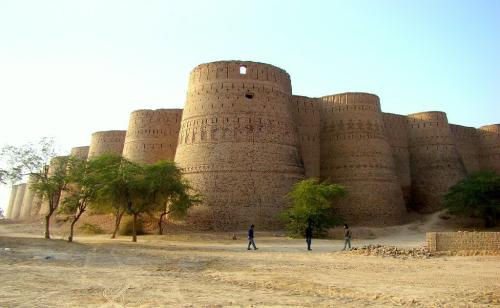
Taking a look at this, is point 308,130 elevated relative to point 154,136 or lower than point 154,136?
elevated

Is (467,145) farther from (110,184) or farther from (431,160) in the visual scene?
(110,184)

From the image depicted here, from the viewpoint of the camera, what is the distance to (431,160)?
31.6 metres

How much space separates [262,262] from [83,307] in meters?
6.32

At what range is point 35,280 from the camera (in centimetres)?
827

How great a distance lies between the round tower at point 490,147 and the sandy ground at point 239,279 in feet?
84.4

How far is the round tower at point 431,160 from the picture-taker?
101ft

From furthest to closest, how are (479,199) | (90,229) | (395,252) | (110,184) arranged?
(90,229), (479,199), (110,184), (395,252)

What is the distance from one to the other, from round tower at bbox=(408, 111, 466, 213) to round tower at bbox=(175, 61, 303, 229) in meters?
10.6

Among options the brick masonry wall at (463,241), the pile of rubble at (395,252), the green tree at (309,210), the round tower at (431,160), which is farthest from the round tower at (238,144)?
the round tower at (431,160)

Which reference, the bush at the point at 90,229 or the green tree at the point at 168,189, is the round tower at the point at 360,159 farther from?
the bush at the point at 90,229

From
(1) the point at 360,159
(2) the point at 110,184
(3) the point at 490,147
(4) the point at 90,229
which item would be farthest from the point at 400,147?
(4) the point at 90,229

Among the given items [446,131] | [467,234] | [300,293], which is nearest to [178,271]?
[300,293]

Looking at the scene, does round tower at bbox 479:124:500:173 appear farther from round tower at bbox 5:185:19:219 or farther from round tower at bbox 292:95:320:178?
round tower at bbox 5:185:19:219

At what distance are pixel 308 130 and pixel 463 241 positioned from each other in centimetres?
1542
